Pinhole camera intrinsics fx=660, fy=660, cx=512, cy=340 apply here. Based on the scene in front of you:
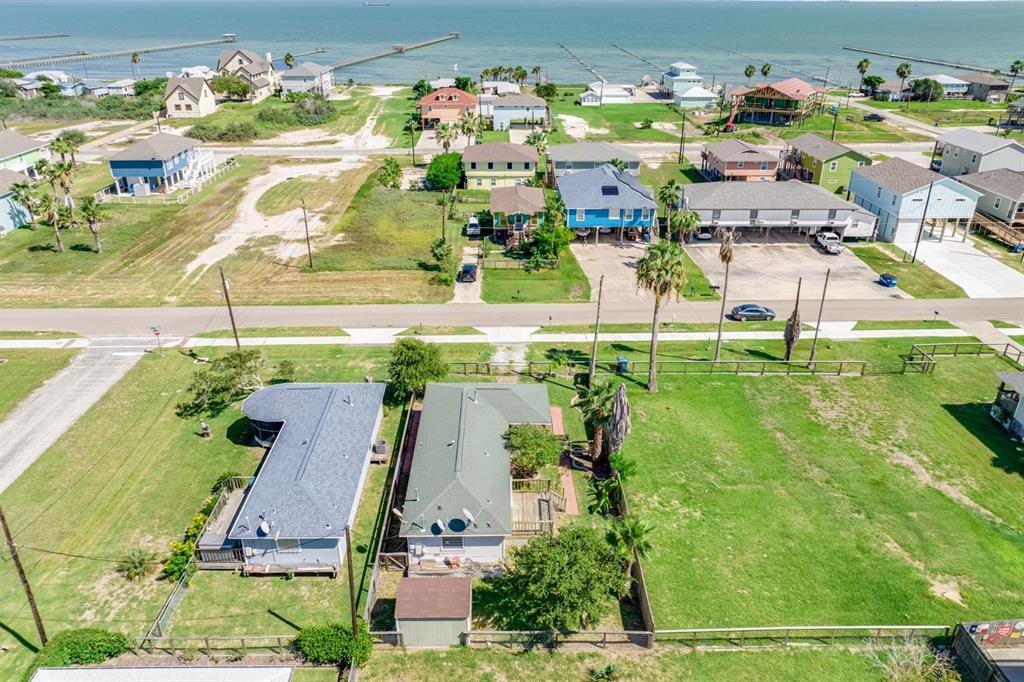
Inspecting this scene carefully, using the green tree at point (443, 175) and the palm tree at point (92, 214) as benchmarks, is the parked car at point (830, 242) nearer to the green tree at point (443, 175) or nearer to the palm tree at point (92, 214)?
the green tree at point (443, 175)

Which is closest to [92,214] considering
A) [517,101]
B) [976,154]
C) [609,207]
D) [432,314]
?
[432,314]

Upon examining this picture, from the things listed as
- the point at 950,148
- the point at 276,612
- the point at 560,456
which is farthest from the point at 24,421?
the point at 950,148

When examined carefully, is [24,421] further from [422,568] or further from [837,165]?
[837,165]

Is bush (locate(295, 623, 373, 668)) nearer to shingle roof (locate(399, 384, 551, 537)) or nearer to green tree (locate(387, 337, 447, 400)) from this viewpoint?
shingle roof (locate(399, 384, 551, 537))

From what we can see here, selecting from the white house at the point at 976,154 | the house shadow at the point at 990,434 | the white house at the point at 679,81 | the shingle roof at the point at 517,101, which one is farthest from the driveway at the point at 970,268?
the white house at the point at 679,81

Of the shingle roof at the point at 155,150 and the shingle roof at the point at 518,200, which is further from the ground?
the shingle roof at the point at 155,150

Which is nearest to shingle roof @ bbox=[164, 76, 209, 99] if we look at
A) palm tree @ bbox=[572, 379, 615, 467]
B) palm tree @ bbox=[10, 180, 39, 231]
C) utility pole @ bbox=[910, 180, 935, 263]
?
palm tree @ bbox=[10, 180, 39, 231]
